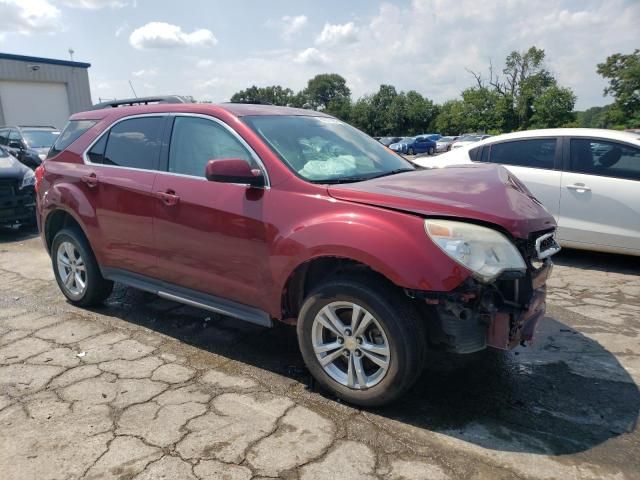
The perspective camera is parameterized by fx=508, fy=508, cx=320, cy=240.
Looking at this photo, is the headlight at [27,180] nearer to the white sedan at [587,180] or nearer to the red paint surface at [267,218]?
the red paint surface at [267,218]

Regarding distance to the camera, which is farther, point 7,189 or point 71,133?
point 7,189

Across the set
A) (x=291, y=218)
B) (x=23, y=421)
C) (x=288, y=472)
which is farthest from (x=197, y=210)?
(x=288, y=472)

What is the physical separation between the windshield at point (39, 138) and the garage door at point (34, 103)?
11.9 m

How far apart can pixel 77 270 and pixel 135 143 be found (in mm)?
1396

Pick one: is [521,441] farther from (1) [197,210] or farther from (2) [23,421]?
(2) [23,421]

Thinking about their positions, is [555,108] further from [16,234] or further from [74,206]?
[74,206]

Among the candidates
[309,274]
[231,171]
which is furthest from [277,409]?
[231,171]

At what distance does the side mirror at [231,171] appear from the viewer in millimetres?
3098

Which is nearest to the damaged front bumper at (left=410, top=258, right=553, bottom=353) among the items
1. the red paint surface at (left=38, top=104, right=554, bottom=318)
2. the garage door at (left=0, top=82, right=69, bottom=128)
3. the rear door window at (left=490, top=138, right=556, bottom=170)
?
the red paint surface at (left=38, top=104, right=554, bottom=318)

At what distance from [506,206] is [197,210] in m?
1.99

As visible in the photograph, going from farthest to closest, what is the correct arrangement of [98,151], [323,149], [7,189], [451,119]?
1. [451,119]
2. [7,189]
3. [98,151]
4. [323,149]

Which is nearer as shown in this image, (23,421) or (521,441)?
(521,441)

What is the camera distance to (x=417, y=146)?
38.6m

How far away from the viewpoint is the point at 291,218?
3.06 m
